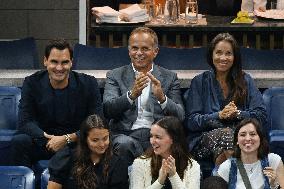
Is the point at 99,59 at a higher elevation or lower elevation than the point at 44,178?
higher

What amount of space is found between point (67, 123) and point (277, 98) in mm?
1269

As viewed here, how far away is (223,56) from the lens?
546 centimetres

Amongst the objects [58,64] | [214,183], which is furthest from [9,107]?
[214,183]

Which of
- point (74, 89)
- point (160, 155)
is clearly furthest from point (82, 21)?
point (160, 155)

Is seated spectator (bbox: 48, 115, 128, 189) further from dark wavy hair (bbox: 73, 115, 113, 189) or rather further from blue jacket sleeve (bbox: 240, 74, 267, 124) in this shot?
blue jacket sleeve (bbox: 240, 74, 267, 124)

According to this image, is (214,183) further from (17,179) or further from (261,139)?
(17,179)

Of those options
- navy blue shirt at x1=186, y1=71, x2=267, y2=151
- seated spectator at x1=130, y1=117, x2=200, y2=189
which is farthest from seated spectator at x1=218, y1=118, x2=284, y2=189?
navy blue shirt at x1=186, y1=71, x2=267, y2=151

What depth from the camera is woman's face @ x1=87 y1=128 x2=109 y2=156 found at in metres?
4.87

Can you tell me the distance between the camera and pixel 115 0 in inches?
321

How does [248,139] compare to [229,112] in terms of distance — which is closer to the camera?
[248,139]

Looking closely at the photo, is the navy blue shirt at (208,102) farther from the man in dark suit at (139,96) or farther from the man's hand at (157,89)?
the man's hand at (157,89)

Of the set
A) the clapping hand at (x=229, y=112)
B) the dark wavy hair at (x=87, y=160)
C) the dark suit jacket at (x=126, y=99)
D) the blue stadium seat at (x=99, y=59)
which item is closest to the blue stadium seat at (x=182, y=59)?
the blue stadium seat at (x=99, y=59)

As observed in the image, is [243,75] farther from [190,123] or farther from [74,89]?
[74,89]

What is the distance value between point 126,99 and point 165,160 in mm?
614
